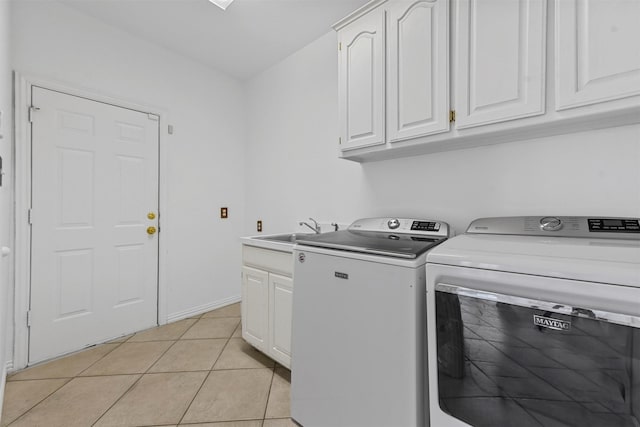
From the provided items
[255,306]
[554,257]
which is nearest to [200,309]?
[255,306]

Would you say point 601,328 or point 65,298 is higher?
point 601,328

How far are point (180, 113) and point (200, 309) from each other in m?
2.02

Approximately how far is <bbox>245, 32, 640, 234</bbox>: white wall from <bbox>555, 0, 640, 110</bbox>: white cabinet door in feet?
1.11

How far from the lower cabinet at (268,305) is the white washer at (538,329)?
100 cm

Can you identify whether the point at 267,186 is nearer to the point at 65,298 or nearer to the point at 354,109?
the point at 354,109

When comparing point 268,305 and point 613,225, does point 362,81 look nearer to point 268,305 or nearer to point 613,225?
point 613,225

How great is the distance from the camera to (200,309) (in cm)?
299

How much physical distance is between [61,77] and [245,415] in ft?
8.80

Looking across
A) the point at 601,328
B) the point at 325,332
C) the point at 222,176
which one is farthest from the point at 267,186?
the point at 601,328

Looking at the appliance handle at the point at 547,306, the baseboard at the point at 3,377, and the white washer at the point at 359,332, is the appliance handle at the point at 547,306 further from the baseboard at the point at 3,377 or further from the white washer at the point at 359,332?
the baseboard at the point at 3,377

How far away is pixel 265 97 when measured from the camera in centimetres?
309

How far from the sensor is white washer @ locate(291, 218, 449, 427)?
1.13 meters

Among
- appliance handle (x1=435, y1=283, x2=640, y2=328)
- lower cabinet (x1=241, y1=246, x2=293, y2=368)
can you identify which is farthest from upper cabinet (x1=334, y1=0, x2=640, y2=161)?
lower cabinet (x1=241, y1=246, x2=293, y2=368)

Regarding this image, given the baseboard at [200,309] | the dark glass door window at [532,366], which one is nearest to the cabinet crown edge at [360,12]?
the dark glass door window at [532,366]
